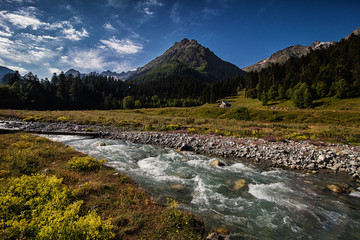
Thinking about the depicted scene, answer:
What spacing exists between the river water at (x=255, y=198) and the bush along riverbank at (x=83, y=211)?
4.92 ft

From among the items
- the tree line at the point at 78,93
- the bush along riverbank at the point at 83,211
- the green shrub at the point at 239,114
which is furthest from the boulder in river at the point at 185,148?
the tree line at the point at 78,93

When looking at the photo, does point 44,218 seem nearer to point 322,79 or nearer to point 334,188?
point 334,188

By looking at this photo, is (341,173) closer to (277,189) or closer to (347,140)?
(277,189)

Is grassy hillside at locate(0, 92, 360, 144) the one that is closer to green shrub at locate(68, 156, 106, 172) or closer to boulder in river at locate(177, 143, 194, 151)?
boulder in river at locate(177, 143, 194, 151)

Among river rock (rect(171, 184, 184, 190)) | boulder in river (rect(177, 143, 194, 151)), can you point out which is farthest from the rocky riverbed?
river rock (rect(171, 184, 184, 190))

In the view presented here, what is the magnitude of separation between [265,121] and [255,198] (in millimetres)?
36011

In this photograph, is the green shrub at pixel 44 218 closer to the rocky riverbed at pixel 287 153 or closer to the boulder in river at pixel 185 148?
the boulder in river at pixel 185 148

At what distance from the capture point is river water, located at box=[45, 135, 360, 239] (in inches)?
253

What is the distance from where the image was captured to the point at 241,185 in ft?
32.0

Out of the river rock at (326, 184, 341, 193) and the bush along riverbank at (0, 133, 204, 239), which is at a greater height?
the bush along riverbank at (0, 133, 204, 239)

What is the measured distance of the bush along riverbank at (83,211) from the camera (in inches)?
167

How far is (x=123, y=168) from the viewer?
11.7 metres

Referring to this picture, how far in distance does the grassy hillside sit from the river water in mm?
11725

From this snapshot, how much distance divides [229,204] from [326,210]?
4.85m
